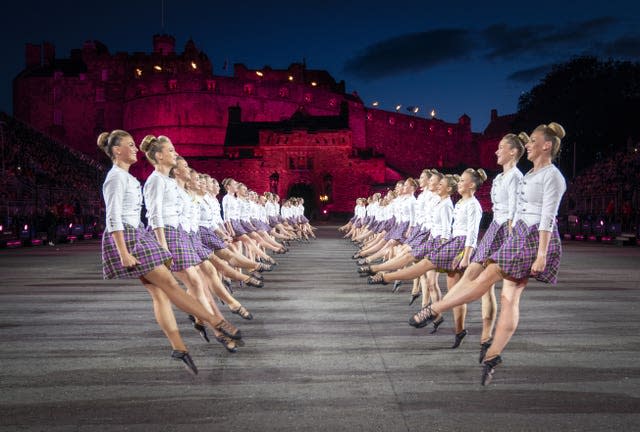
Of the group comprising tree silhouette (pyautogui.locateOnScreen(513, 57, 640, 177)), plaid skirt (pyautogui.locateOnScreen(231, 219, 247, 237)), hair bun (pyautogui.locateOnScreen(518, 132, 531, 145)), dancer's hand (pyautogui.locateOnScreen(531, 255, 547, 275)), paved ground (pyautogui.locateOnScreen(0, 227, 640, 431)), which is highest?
tree silhouette (pyautogui.locateOnScreen(513, 57, 640, 177))

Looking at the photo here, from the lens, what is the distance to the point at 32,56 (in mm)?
102938

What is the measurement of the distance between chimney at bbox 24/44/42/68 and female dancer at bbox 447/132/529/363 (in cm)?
10653

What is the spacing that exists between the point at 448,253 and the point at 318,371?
2785 millimetres

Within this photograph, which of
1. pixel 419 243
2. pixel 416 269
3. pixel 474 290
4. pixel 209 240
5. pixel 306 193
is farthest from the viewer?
pixel 306 193

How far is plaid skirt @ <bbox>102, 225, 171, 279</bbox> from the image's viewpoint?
20.9 feet

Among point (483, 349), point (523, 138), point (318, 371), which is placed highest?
point (523, 138)

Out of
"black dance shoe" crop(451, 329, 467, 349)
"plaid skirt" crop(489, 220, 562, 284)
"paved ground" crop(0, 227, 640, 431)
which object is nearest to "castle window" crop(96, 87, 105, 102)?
"paved ground" crop(0, 227, 640, 431)

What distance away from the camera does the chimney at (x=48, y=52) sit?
10300cm

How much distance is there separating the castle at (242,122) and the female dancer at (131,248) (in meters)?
68.2

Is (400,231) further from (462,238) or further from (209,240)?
(462,238)

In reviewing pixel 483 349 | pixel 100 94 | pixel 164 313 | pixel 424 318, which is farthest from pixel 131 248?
pixel 100 94

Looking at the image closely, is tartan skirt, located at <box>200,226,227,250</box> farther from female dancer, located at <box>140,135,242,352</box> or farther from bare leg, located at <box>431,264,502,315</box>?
bare leg, located at <box>431,264,502,315</box>

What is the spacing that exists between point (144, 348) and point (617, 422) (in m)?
4.91

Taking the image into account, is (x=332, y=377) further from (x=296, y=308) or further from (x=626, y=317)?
(x=626, y=317)
